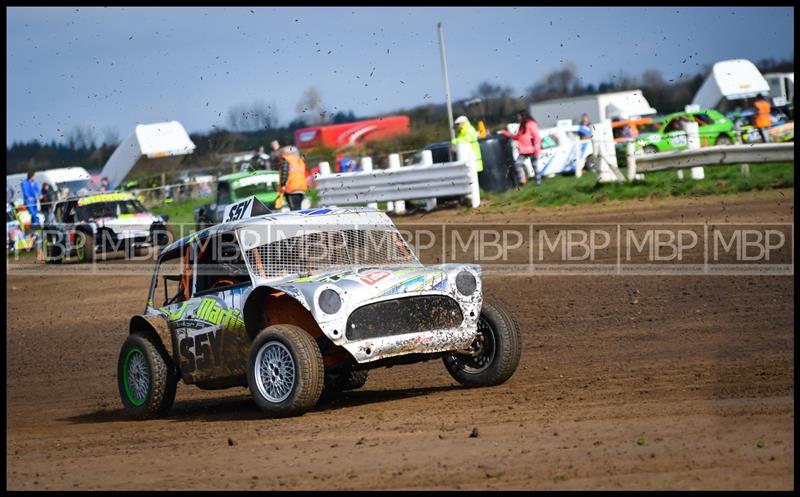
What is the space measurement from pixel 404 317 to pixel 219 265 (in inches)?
70.1

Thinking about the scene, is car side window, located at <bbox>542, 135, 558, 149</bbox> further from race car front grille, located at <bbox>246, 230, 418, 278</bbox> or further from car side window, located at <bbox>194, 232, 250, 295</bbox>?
car side window, located at <bbox>194, 232, 250, 295</bbox>

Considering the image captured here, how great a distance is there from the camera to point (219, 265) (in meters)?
8.73

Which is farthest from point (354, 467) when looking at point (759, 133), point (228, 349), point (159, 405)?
point (759, 133)

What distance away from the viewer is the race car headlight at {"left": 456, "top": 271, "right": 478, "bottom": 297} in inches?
314

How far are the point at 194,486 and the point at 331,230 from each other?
138 inches

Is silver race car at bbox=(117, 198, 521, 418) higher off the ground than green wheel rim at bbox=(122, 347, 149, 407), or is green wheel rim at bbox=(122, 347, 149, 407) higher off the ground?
silver race car at bbox=(117, 198, 521, 418)

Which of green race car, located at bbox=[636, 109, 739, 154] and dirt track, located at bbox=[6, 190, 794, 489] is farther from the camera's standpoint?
green race car, located at bbox=[636, 109, 739, 154]

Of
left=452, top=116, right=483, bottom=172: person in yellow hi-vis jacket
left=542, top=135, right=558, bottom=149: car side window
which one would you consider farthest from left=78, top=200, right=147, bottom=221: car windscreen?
left=542, top=135, right=558, bottom=149: car side window

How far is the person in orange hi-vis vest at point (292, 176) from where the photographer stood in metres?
19.6

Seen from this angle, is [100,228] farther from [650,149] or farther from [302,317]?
[302,317]

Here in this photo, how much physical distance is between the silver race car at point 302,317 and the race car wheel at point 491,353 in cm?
1

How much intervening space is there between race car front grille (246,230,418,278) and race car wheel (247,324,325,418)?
0.83 m

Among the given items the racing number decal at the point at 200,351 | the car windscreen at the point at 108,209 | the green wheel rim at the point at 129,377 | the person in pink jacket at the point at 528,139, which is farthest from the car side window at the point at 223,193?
the racing number decal at the point at 200,351

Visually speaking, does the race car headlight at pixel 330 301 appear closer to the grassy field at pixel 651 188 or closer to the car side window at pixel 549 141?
the grassy field at pixel 651 188
